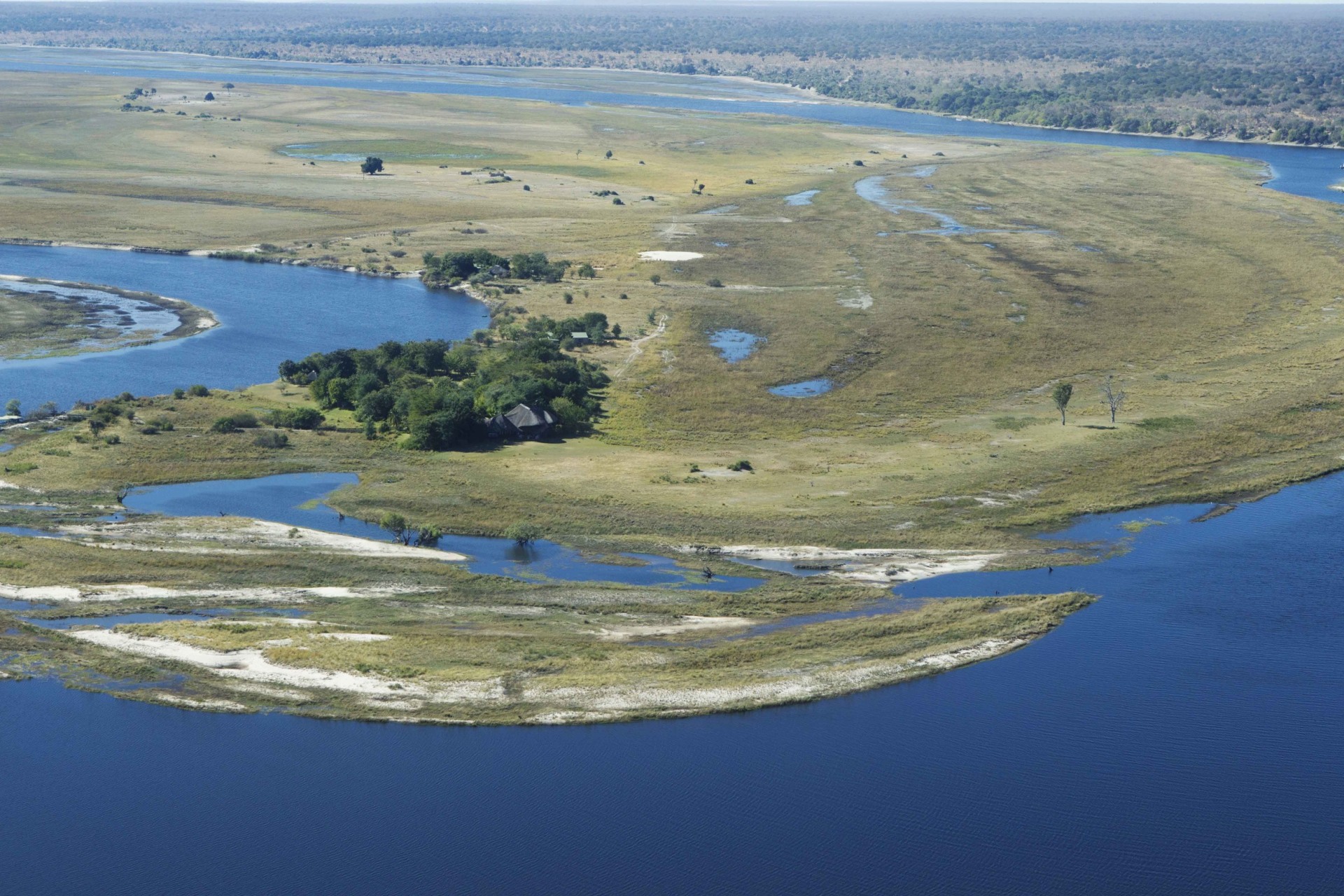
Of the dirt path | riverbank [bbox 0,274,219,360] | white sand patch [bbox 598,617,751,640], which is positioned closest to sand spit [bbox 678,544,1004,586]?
white sand patch [bbox 598,617,751,640]

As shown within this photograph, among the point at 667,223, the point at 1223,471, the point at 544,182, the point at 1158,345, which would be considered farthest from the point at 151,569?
the point at 544,182

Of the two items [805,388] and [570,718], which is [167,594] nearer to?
[570,718]

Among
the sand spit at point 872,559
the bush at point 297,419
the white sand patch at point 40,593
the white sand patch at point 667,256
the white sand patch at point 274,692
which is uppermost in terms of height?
the white sand patch at point 667,256

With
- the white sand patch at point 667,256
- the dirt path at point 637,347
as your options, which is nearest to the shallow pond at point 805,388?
the dirt path at point 637,347

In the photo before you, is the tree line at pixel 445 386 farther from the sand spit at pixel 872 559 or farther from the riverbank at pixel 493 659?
the riverbank at pixel 493 659

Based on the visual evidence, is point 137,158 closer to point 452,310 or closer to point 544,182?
point 544,182

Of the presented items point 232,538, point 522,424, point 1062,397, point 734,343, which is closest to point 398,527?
point 232,538
